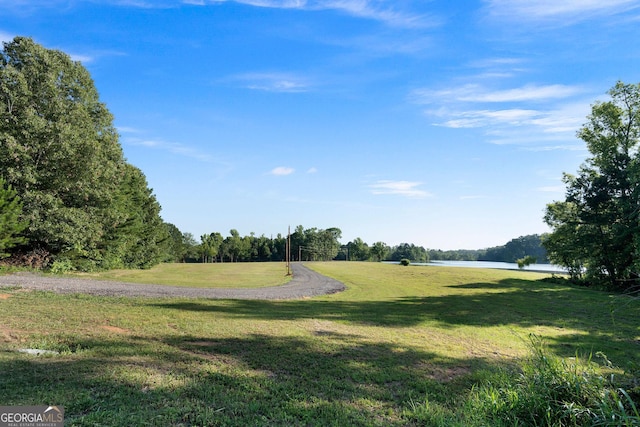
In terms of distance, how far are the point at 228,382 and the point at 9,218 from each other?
75.6 feet

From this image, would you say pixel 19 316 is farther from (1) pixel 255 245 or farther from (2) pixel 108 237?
(1) pixel 255 245

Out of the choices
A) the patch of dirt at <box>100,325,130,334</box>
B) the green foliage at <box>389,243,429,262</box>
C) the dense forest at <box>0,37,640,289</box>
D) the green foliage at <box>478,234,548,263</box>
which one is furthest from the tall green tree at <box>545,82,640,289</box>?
the green foliage at <box>389,243,429,262</box>

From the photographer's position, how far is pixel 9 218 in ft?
65.3

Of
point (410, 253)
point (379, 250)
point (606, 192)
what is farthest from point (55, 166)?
point (410, 253)

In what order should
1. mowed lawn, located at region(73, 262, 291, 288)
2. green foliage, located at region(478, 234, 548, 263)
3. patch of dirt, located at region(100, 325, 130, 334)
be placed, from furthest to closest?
1. green foliage, located at region(478, 234, 548, 263)
2. mowed lawn, located at region(73, 262, 291, 288)
3. patch of dirt, located at region(100, 325, 130, 334)

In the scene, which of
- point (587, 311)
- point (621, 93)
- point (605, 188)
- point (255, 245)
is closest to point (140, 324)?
point (587, 311)

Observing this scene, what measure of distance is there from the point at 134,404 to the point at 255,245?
358 ft

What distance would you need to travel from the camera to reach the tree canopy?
2178cm

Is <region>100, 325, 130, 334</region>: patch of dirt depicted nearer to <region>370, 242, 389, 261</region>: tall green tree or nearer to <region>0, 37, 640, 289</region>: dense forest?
<region>0, 37, 640, 289</region>: dense forest

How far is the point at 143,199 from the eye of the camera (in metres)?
43.2

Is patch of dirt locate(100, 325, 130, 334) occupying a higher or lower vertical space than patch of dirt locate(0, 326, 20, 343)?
lower

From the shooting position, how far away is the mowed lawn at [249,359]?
4199 millimetres

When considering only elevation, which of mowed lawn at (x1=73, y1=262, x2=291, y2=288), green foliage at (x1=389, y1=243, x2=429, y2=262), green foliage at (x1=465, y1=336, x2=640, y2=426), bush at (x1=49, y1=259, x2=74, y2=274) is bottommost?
green foliage at (x1=389, y1=243, x2=429, y2=262)

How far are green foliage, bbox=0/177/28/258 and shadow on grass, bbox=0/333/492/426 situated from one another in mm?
18997
